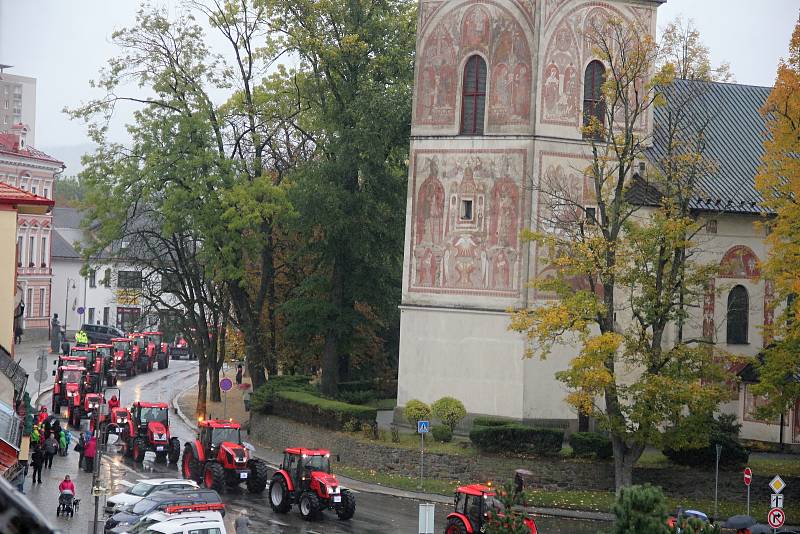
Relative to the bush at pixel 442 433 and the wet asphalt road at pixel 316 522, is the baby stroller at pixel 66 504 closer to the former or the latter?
the wet asphalt road at pixel 316 522

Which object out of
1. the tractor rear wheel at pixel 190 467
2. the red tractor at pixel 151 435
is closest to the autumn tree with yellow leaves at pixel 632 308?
the tractor rear wheel at pixel 190 467

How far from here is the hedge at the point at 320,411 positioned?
1581 inches

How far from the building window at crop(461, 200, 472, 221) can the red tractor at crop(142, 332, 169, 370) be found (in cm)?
3991

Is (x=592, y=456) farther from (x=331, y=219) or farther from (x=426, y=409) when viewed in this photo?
(x=331, y=219)

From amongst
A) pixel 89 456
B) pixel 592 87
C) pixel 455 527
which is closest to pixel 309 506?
pixel 455 527

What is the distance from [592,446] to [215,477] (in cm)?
1159

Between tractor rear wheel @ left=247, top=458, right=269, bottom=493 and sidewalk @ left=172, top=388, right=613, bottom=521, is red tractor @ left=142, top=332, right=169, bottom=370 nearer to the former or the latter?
sidewalk @ left=172, top=388, right=613, bottom=521

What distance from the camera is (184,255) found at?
54.3 m

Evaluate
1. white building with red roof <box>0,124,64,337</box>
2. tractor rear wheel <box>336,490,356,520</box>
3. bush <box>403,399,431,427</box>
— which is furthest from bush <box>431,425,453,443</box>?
white building with red roof <box>0,124,64,337</box>

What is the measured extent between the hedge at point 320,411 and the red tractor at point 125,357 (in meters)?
27.4

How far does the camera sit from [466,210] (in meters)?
42.1

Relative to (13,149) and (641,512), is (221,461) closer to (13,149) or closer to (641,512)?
(641,512)

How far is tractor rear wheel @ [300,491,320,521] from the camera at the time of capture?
30375 millimetres

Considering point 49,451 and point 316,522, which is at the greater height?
point 49,451
